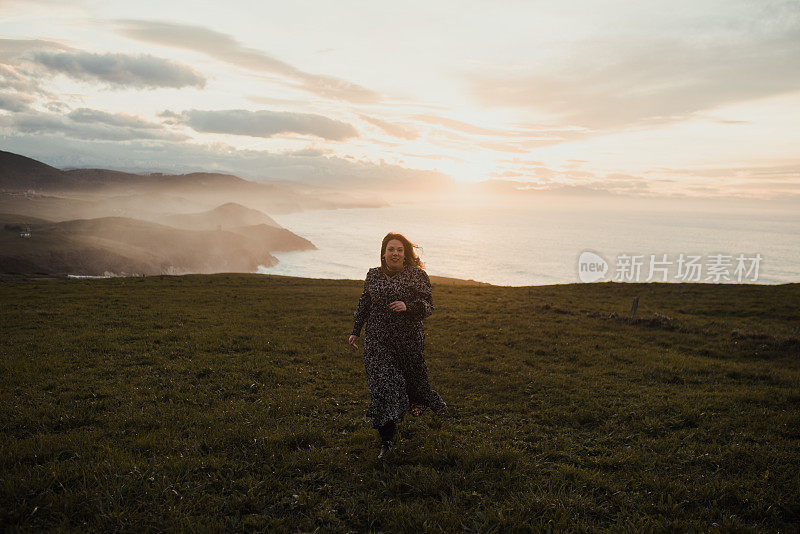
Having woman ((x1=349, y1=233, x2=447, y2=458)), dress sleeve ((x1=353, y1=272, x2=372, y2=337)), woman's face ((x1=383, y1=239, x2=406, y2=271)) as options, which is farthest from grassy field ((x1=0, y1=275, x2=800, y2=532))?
woman's face ((x1=383, y1=239, x2=406, y2=271))

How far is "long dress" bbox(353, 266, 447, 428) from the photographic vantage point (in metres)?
8.08

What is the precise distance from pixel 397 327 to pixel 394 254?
4.99ft

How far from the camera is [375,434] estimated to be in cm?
880

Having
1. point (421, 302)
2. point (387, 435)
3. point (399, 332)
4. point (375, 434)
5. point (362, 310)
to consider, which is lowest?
point (375, 434)

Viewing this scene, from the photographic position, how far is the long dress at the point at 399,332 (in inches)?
318

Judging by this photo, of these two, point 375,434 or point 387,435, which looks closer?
point 387,435

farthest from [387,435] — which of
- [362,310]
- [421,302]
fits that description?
[421,302]

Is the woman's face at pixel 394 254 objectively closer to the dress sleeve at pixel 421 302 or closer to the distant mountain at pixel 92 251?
the dress sleeve at pixel 421 302

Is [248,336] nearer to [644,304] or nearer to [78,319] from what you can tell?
[78,319]

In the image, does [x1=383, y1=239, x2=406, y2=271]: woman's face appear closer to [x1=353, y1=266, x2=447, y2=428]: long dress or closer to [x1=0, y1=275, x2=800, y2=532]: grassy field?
[x1=353, y1=266, x2=447, y2=428]: long dress

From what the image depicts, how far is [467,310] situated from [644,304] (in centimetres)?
1517

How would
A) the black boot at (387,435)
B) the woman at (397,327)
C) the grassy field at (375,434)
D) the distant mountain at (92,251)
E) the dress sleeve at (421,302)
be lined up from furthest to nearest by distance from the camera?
the distant mountain at (92,251), the dress sleeve at (421,302), the woman at (397,327), the black boot at (387,435), the grassy field at (375,434)

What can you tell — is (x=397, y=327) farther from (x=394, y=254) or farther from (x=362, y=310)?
(x=394, y=254)

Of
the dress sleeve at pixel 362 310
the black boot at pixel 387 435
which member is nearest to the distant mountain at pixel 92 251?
the dress sleeve at pixel 362 310
